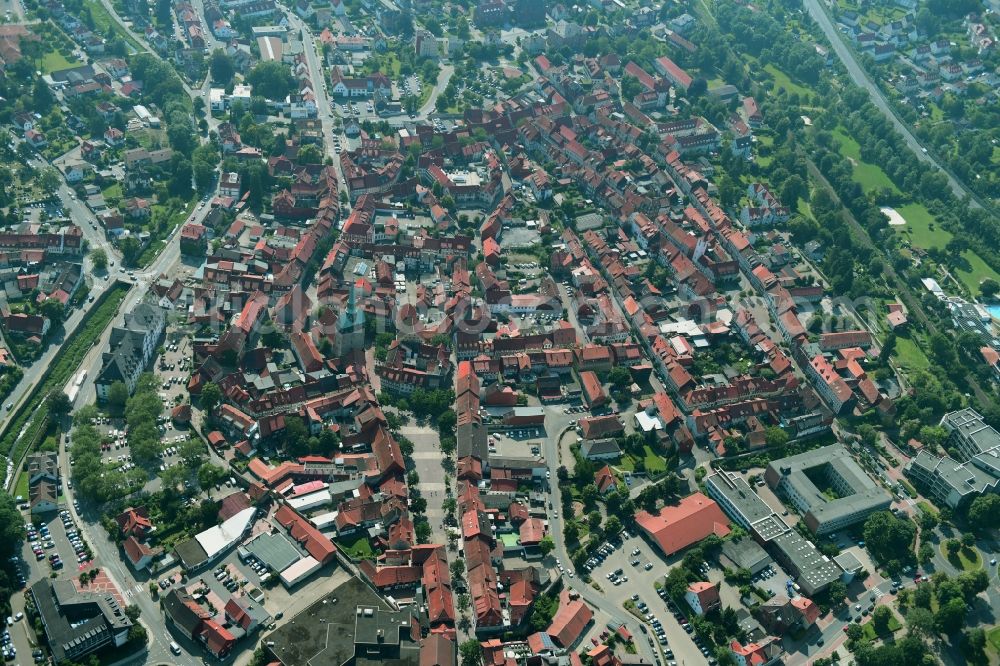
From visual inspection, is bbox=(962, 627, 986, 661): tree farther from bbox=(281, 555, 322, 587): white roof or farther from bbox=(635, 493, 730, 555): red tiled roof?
bbox=(281, 555, 322, 587): white roof

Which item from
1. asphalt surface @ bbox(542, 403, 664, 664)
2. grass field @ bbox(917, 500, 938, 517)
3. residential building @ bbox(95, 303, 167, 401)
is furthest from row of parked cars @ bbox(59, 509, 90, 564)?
Answer: grass field @ bbox(917, 500, 938, 517)

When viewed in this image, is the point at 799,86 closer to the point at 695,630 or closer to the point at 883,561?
the point at 883,561

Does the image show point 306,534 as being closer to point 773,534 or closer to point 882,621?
point 773,534

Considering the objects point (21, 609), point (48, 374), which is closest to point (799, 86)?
point (48, 374)

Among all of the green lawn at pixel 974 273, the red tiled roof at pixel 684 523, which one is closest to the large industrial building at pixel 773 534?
the red tiled roof at pixel 684 523

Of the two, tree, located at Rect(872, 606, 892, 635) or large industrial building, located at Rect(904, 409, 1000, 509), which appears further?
large industrial building, located at Rect(904, 409, 1000, 509)

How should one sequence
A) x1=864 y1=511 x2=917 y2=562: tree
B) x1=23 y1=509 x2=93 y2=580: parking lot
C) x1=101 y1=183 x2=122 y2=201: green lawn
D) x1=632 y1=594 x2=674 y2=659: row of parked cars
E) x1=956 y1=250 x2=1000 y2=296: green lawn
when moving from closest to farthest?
1. x1=23 y1=509 x2=93 y2=580: parking lot
2. x1=632 y1=594 x2=674 y2=659: row of parked cars
3. x1=864 y1=511 x2=917 y2=562: tree
4. x1=101 y1=183 x2=122 y2=201: green lawn
5. x1=956 y1=250 x2=1000 y2=296: green lawn
